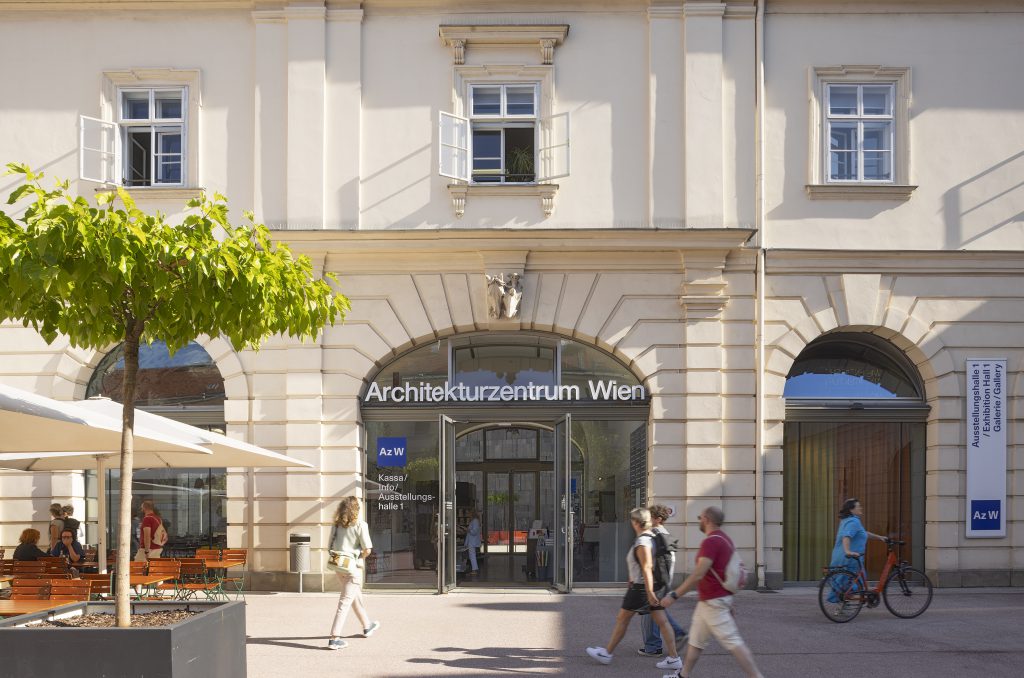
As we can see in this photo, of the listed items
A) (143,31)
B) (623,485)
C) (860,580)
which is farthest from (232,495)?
(860,580)

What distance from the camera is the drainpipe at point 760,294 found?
55.3 ft

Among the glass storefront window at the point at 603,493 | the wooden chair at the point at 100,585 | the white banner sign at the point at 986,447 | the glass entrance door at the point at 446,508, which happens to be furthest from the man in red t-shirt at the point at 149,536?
the white banner sign at the point at 986,447

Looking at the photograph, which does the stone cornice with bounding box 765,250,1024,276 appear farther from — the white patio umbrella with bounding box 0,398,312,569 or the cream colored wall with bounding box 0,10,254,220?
the cream colored wall with bounding box 0,10,254,220

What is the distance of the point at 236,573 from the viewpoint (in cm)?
1692

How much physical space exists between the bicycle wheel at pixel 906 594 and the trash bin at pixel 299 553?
7.97 meters

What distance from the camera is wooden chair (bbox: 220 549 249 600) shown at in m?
16.1

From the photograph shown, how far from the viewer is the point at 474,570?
19.5 m

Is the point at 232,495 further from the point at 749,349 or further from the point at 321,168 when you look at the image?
the point at 749,349

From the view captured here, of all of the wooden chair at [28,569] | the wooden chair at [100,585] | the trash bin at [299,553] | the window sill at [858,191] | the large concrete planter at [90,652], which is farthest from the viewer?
the window sill at [858,191]

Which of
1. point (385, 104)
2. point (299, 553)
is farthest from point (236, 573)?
point (385, 104)

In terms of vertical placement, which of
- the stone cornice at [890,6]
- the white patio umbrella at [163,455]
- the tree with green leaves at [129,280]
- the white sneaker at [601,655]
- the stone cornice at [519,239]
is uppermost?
the stone cornice at [890,6]

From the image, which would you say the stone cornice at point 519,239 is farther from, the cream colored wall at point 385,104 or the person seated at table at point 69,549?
the person seated at table at point 69,549

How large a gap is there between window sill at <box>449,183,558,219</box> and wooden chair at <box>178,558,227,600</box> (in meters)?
6.28

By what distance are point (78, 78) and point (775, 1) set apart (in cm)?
1070
